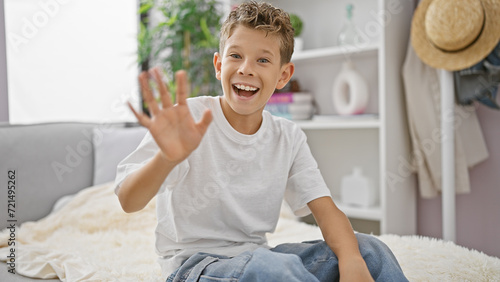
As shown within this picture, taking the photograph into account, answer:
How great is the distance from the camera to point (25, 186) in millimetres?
1585

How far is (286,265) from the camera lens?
772 millimetres

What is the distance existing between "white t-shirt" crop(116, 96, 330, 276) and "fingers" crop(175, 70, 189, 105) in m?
0.22

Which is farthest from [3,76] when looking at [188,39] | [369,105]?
[369,105]

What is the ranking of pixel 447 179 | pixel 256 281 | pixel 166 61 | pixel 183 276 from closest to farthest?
Result: pixel 256 281, pixel 183 276, pixel 447 179, pixel 166 61

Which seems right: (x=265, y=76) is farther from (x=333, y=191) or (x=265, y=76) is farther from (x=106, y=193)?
(x=333, y=191)

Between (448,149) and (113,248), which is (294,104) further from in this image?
(113,248)

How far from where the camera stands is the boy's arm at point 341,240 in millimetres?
850

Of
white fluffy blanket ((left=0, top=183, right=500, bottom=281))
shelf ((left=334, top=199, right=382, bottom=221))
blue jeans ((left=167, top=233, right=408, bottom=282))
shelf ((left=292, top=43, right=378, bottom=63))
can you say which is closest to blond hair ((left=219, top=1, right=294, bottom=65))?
blue jeans ((left=167, top=233, right=408, bottom=282))

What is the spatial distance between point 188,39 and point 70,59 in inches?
26.8

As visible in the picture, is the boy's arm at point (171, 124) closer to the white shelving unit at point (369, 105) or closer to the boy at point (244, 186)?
the boy at point (244, 186)

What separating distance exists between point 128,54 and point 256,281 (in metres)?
2.20

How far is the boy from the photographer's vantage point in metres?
0.86

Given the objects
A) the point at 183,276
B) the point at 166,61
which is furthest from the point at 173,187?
the point at 166,61

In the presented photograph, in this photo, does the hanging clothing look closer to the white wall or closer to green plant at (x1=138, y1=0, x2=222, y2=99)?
green plant at (x1=138, y1=0, x2=222, y2=99)
